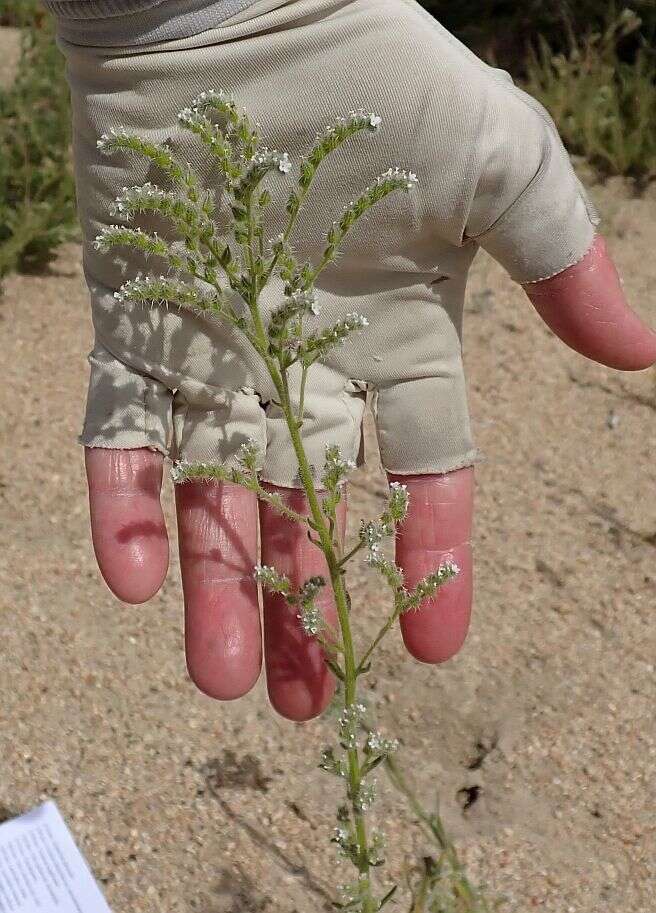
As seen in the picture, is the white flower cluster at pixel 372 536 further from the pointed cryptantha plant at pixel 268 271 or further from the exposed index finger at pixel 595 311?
the exposed index finger at pixel 595 311

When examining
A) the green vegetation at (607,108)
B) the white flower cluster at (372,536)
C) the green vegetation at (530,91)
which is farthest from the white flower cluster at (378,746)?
the green vegetation at (607,108)

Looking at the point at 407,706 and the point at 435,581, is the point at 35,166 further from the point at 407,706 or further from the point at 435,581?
the point at 435,581

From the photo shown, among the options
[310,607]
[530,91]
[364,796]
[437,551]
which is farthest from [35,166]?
[364,796]

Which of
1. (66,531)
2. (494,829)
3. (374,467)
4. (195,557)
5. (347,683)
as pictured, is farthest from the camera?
(374,467)

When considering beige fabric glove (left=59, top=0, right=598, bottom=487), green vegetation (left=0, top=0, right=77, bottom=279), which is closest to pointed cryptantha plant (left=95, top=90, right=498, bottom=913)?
beige fabric glove (left=59, top=0, right=598, bottom=487)

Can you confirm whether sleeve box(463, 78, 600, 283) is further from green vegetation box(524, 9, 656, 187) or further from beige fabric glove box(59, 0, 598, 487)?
green vegetation box(524, 9, 656, 187)

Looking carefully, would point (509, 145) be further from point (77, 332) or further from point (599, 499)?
point (77, 332)

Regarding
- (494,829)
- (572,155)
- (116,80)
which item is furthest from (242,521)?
(572,155)
